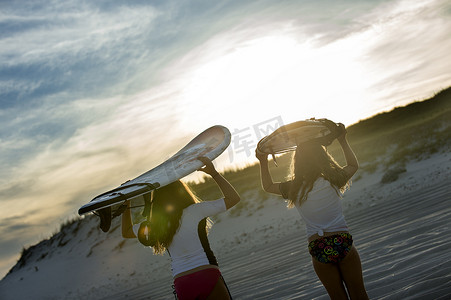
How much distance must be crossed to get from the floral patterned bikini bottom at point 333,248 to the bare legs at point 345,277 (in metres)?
0.05

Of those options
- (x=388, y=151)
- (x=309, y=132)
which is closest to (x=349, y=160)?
(x=309, y=132)

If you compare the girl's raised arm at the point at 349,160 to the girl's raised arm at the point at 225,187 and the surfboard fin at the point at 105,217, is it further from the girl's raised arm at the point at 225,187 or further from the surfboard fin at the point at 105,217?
the surfboard fin at the point at 105,217

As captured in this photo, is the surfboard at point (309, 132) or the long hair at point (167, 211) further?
the surfboard at point (309, 132)

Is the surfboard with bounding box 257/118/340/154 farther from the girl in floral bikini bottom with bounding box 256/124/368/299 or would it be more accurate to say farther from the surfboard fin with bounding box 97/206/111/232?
the surfboard fin with bounding box 97/206/111/232

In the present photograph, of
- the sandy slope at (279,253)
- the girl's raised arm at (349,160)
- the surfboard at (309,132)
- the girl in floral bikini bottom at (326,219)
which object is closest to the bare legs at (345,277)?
the girl in floral bikini bottom at (326,219)

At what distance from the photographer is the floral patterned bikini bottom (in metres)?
3.70

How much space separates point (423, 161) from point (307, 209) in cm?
1711

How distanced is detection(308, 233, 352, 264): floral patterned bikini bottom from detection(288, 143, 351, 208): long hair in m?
0.38

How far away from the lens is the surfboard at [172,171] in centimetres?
416

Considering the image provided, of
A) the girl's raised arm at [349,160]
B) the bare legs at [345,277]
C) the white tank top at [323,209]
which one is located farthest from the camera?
the girl's raised arm at [349,160]

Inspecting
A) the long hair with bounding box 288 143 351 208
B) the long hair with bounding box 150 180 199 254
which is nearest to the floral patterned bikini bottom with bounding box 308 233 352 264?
the long hair with bounding box 288 143 351 208

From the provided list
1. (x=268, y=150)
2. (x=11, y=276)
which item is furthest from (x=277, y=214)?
(x=11, y=276)

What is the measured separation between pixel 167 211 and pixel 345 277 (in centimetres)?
157

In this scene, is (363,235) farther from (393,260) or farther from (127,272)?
A: (127,272)
